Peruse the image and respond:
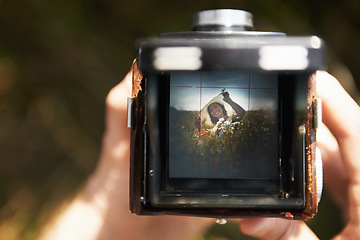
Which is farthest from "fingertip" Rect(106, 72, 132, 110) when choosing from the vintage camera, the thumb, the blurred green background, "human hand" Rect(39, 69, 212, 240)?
the blurred green background

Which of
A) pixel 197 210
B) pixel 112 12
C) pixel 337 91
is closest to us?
pixel 197 210

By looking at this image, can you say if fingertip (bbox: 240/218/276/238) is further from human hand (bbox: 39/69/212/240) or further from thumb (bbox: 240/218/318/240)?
human hand (bbox: 39/69/212/240)

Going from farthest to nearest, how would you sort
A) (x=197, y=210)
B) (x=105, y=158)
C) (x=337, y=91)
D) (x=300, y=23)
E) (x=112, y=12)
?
(x=112, y=12) → (x=300, y=23) → (x=105, y=158) → (x=337, y=91) → (x=197, y=210)

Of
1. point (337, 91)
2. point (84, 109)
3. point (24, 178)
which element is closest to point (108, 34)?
point (84, 109)

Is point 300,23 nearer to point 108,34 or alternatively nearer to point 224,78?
point 108,34

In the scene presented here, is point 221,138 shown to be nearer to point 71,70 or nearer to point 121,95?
point 121,95

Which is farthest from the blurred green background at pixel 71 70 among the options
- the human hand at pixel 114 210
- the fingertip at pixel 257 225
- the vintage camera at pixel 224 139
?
the vintage camera at pixel 224 139
